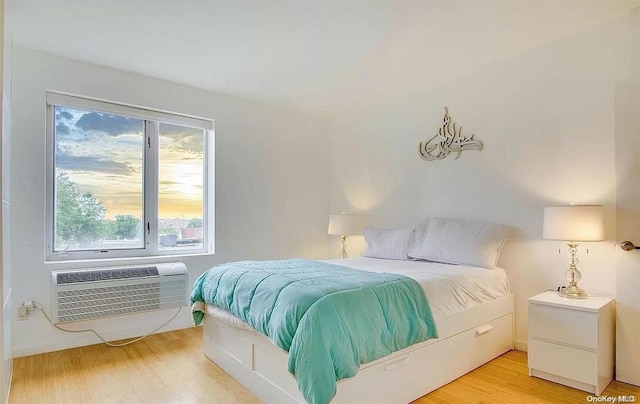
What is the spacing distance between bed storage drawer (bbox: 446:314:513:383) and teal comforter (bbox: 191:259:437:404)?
1.29 feet

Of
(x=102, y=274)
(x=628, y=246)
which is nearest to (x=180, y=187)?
(x=102, y=274)

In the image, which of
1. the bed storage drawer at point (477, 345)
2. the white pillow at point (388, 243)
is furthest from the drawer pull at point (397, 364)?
the white pillow at point (388, 243)

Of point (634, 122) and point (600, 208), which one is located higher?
point (634, 122)

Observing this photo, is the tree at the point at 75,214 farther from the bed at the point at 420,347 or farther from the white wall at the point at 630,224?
the white wall at the point at 630,224

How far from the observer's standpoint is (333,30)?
262 cm

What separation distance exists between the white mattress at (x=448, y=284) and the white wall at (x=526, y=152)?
404mm

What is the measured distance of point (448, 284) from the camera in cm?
251

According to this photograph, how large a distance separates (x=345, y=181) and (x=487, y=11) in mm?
2701

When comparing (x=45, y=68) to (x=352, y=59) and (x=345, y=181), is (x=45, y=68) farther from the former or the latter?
(x=345, y=181)

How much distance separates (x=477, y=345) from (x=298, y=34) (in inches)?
103

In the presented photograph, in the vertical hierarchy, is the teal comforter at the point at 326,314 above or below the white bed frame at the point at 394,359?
above

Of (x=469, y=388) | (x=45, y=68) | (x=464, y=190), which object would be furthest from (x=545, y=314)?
(x=45, y=68)

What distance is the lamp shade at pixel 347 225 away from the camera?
425cm

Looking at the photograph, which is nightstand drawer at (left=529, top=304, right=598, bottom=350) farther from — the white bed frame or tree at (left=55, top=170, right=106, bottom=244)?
tree at (left=55, top=170, right=106, bottom=244)
